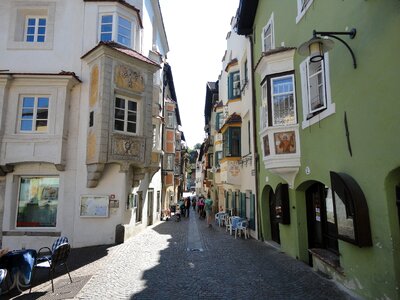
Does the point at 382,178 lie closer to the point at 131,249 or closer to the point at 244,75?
the point at 131,249

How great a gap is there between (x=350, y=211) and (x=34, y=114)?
12.6 metres

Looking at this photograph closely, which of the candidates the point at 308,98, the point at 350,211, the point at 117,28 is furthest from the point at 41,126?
the point at 350,211

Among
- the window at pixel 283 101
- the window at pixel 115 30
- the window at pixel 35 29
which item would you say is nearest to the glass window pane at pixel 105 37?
the window at pixel 115 30

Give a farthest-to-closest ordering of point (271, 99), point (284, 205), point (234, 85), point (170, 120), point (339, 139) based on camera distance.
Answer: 1. point (170, 120)
2. point (234, 85)
3. point (284, 205)
4. point (271, 99)
5. point (339, 139)

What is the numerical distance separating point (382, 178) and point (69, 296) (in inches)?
254

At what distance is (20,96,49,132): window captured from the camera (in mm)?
13086

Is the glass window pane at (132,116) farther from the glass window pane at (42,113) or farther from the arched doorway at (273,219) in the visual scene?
the arched doorway at (273,219)

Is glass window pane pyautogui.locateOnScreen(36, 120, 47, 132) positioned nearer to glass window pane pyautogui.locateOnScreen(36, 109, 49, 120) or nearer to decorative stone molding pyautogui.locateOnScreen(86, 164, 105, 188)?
glass window pane pyautogui.locateOnScreen(36, 109, 49, 120)

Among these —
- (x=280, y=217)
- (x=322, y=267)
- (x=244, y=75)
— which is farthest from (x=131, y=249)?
(x=244, y=75)

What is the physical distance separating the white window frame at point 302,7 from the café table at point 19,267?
31.1ft

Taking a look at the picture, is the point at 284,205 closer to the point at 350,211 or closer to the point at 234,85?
the point at 350,211

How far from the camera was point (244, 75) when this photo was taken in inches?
634

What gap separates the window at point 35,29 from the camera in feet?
46.6

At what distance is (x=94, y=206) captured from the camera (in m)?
12.8
